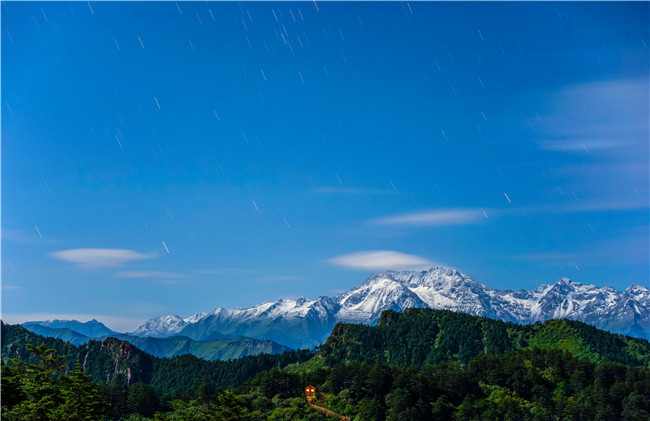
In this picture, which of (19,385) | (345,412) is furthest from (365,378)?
(19,385)

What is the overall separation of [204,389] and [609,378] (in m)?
109

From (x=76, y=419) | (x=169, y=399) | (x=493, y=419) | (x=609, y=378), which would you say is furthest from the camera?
(x=169, y=399)

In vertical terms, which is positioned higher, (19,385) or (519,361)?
(519,361)

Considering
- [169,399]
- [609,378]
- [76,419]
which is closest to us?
[76,419]

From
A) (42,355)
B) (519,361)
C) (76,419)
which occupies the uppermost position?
(519,361)

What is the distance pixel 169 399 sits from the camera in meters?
183

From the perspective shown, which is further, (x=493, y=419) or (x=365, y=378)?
(x=365, y=378)

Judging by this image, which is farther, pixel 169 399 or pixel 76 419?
pixel 169 399

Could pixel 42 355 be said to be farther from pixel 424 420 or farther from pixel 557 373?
pixel 557 373

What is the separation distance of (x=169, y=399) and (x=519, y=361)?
101511 millimetres

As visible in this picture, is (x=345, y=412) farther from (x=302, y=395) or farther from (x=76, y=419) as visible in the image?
(x=76, y=419)

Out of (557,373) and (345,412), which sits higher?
(557,373)

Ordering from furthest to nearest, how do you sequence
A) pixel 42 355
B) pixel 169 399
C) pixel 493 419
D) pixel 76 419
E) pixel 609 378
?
1. pixel 169 399
2. pixel 609 378
3. pixel 493 419
4. pixel 42 355
5. pixel 76 419

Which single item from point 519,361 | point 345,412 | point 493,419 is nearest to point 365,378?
point 345,412
